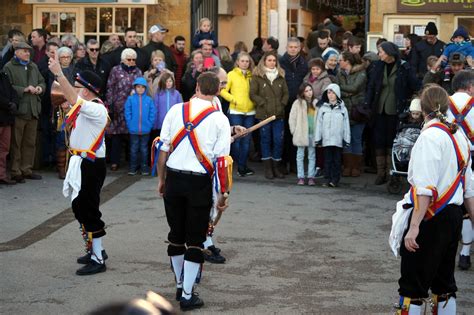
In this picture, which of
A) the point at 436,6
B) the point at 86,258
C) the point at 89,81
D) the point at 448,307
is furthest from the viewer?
the point at 436,6

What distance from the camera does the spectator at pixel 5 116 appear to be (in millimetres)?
12789

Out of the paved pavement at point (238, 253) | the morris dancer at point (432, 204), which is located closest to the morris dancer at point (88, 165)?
the paved pavement at point (238, 253)

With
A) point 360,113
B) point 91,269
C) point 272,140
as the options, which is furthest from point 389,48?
point 91,269

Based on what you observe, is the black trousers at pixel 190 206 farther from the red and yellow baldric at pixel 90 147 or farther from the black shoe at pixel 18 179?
the black shoe at pixel 18 179

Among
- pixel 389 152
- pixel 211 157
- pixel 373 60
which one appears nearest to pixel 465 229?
pixel 211 157

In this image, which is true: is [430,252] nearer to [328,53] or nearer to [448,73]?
[448,73]

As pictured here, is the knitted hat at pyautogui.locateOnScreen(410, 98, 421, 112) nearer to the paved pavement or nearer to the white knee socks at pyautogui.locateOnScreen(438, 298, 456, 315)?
the paved pavement

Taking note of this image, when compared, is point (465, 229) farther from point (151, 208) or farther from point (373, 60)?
point (373, 60)

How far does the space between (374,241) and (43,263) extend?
346cm

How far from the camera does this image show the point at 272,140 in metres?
13.8

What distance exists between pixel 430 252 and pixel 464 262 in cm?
278

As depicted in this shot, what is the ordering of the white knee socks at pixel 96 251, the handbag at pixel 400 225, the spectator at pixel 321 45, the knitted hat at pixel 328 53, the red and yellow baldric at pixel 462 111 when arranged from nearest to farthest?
the handbag at pixel 400 225
the red and yellow baldric at pixel 462 111
the white knee socks at pixel 96 251
the knitted hat at pixel 328 53
the spectator at pixel 321 45

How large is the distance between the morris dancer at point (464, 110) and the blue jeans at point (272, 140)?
5.43 m

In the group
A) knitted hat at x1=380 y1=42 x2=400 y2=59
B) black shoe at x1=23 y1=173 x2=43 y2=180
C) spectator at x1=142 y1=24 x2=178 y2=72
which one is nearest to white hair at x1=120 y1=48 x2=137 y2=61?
spectator at x1=142 y1=24 x2=178 y2=72
